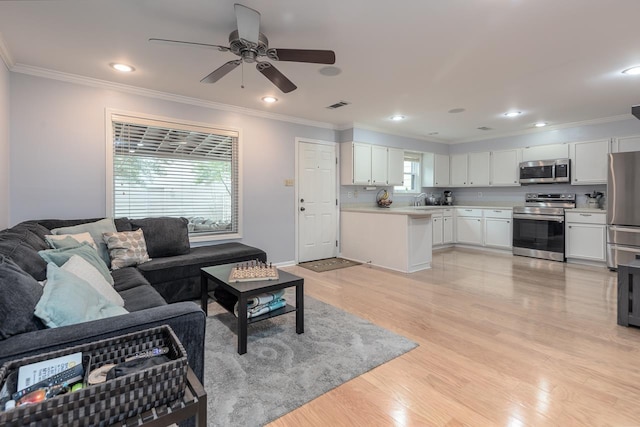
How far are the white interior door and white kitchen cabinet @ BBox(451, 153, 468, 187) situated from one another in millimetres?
3121

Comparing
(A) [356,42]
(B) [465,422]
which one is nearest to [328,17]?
(A) [356,42]

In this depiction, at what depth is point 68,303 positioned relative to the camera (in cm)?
132

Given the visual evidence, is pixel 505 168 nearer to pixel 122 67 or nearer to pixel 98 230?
pixel 122 67

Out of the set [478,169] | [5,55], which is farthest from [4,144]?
[478,169]

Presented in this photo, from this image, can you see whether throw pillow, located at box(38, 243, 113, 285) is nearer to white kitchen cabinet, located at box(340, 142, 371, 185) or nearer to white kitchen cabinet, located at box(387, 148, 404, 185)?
white kitchen cabinet, located at box(340, 142, 371, 185)

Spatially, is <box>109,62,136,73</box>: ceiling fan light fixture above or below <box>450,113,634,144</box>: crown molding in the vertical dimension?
below

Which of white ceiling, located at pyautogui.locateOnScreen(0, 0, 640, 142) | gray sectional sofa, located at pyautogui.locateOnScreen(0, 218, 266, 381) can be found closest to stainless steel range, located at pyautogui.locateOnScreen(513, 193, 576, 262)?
white ceiling, located at pyautogui.locateOnScreen(0, 0, 640, 142)

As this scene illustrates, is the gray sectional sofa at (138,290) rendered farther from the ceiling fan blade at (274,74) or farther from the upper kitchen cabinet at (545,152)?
the upper kitchen cabinet at (545,152)

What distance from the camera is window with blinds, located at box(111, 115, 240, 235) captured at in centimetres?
372

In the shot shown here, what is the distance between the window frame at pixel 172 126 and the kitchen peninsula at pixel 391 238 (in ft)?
6.46

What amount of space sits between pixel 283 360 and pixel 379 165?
14.1 feet

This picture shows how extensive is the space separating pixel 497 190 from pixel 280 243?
4.72 metres

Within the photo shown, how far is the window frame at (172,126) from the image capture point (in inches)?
141

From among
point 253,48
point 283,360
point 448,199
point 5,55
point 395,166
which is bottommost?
point 283,360
